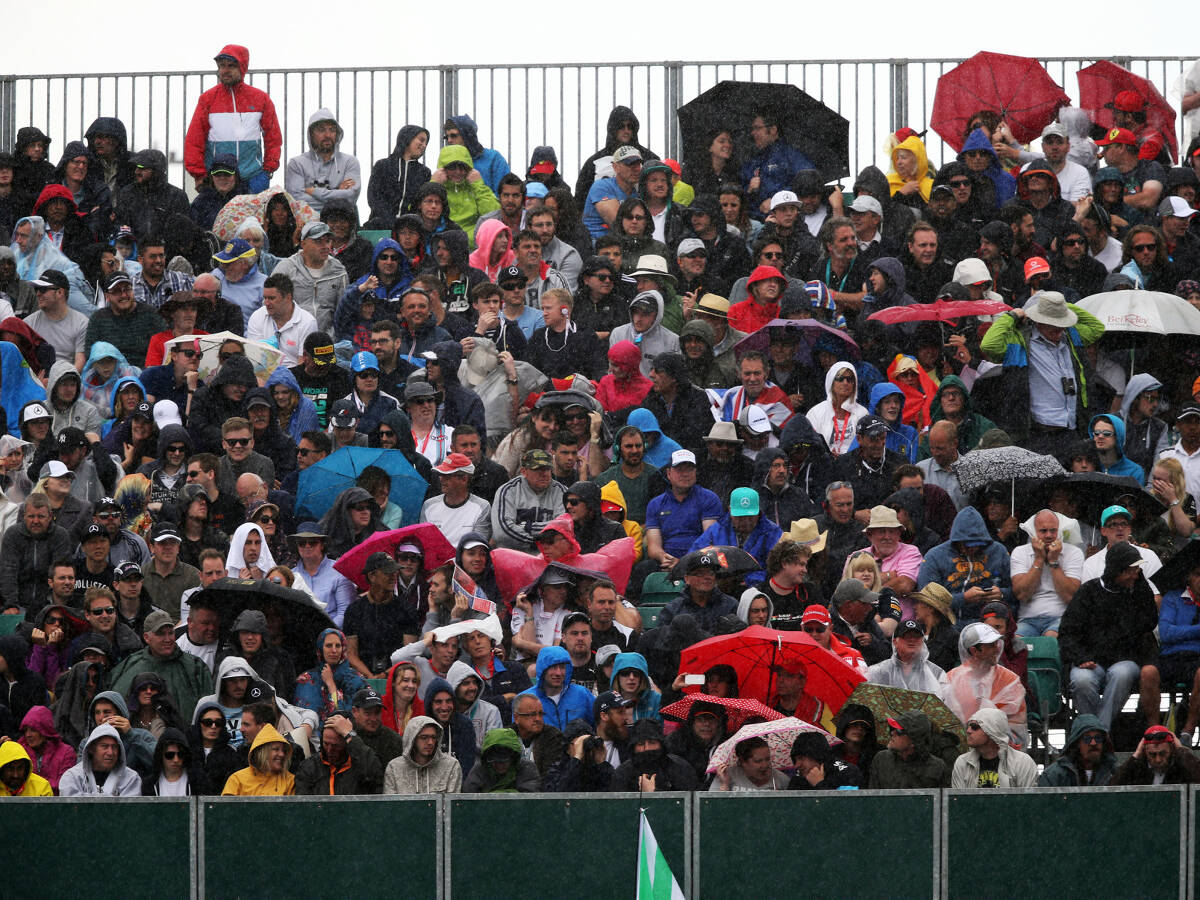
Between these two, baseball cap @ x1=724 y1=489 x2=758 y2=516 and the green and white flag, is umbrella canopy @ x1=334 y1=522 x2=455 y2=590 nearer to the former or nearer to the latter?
baseball cap @ x1=724 y1=489 x2=758 y2=516

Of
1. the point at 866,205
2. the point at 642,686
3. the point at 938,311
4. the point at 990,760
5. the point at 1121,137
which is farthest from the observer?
the point at 1121,137

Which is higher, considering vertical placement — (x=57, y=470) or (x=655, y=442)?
(x=655, y=442)

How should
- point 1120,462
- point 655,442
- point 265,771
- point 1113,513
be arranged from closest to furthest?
point 265,771
point 1113,513
point 655,442
point 1120,462

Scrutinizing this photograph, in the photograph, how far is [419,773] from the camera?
1411cm

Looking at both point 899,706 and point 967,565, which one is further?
point 967,565

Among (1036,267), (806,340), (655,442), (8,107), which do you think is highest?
(8,107)

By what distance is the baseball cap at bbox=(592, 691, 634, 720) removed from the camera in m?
14.4

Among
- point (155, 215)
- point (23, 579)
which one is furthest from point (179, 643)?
point (155, 215)

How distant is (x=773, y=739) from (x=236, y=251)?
8.74 m

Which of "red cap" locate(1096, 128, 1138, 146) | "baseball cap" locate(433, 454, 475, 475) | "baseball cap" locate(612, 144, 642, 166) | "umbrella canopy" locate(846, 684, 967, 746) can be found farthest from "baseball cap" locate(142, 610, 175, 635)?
"red cap" locate(1096, 128, 1138, 146)

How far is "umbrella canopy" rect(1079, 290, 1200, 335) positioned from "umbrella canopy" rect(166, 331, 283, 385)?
6960mm

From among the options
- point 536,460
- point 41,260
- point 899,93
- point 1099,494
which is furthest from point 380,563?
point 899,93

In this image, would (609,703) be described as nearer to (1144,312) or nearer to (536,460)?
(536,460)

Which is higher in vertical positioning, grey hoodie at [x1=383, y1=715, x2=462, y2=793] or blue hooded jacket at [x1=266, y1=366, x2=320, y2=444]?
blue hooded jacket at [x1=266, y1=366, x2=320, y2=444]
